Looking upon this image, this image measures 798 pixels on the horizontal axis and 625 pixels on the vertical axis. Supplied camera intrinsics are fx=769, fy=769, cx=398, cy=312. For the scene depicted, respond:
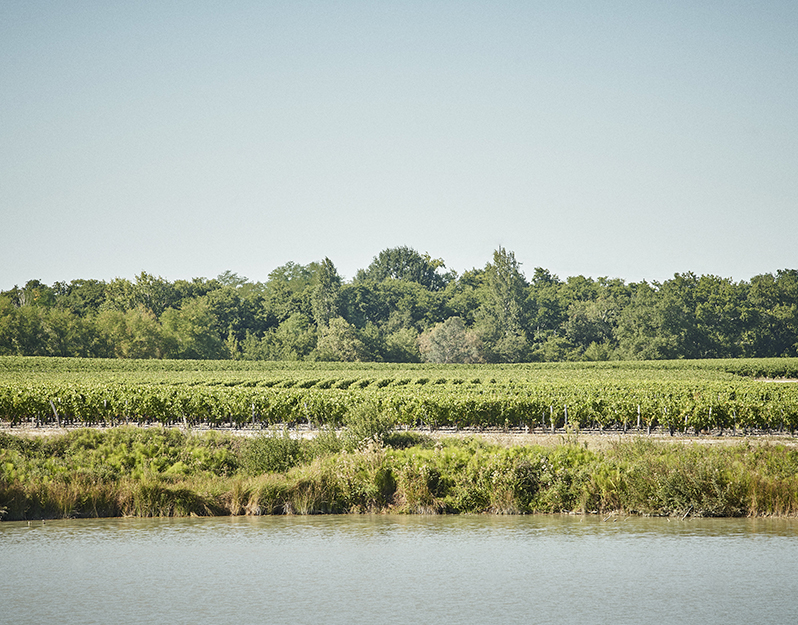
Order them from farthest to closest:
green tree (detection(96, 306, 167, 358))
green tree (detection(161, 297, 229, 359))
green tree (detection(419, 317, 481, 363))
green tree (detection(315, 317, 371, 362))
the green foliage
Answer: green tree (detection(161, 297, 229, 359)) → green tree (detection(419, 317, 481, 363)) → green tree (detection(96, 306, 167, 358)) → green tree (detection(315, 317, 371, 362)) → the green foliage

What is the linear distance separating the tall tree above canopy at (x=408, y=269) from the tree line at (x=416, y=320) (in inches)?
659

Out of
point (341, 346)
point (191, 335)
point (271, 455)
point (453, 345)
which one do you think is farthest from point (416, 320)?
point (271, 455)

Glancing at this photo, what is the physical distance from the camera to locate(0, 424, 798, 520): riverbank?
15.9m

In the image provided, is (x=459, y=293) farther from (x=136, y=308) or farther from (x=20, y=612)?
(x=20, y=612)

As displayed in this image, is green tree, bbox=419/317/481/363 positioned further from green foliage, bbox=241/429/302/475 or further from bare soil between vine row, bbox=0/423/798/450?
green foliage, bbox=241/429/302/475

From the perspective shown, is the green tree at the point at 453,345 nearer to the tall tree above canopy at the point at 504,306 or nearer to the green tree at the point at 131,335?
the tall tree above canopy at the point at 504,306

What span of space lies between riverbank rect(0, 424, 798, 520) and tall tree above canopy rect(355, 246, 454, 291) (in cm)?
11278

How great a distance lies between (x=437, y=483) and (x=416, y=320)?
308ft

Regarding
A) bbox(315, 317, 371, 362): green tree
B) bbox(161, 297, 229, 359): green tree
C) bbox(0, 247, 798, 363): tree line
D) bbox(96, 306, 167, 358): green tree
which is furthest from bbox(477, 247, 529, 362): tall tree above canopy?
bbox(96, 306, 167, 358): green tree

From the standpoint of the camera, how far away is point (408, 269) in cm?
13362

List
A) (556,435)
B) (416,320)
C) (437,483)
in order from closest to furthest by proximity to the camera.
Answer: (437,483), (556,435), (416,320)

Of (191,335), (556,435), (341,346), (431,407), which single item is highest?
(191,335)

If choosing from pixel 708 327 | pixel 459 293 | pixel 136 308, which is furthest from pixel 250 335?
pixel 708 327

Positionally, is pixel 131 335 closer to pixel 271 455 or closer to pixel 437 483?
pixel 271 455
